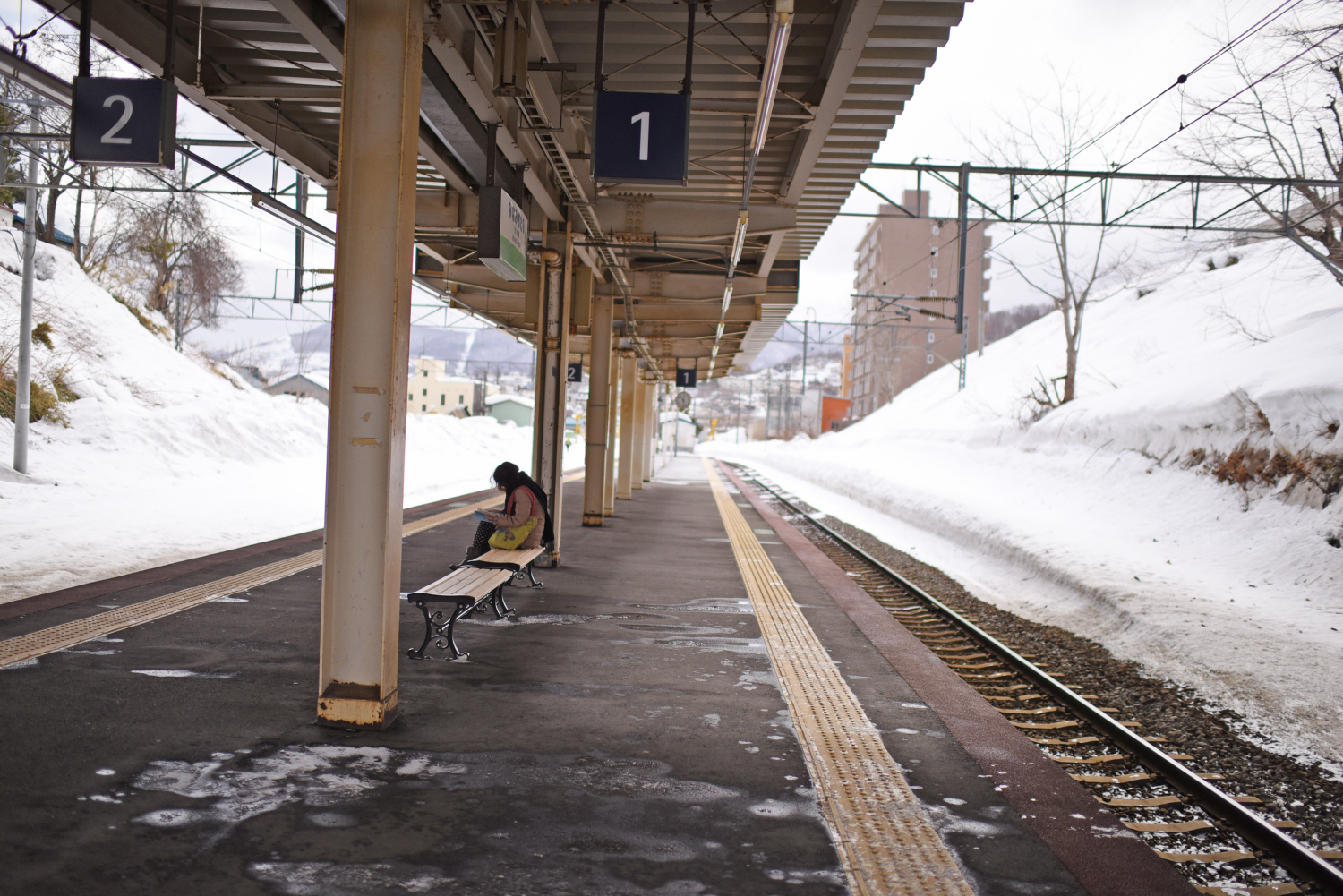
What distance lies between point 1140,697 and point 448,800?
544 centimetres

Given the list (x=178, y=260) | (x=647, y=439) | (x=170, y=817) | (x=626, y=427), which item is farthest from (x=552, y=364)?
(x=178, y=260)

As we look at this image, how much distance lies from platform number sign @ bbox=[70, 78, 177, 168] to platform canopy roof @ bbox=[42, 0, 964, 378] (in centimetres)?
108

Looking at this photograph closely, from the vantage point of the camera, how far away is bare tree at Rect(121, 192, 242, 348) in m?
34.2

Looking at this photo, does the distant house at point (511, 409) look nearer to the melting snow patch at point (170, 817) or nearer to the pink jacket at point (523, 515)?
the pink jacket at point (523, 515)

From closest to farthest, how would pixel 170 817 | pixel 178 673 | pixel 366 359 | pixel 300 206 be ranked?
pixel 170 817 < pixel 366 359 < pixel 178 673 < pixel 300 206

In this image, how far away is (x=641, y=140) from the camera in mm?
6449

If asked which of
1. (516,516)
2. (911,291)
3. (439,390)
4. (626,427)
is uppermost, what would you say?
(911,291)

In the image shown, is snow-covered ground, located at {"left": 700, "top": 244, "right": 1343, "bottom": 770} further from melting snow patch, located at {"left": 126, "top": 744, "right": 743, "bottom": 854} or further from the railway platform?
melting snow patch, located at {"left": 126, "top": 744, "right": 743, "bottom": 854}

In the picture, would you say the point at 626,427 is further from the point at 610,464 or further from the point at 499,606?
the point at 499,606

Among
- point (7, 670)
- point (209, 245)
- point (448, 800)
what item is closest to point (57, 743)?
point (7, 670)

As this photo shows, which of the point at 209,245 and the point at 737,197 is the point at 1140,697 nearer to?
the point at 737,197

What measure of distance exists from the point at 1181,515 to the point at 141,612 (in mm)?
13571

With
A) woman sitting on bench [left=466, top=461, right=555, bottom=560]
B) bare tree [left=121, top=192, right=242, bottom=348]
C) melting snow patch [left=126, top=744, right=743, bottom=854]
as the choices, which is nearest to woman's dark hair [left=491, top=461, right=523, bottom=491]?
woman sitting on bench [left=466, top=461, right=555, bottom=560]

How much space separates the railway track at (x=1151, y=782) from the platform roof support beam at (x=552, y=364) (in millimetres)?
4777
